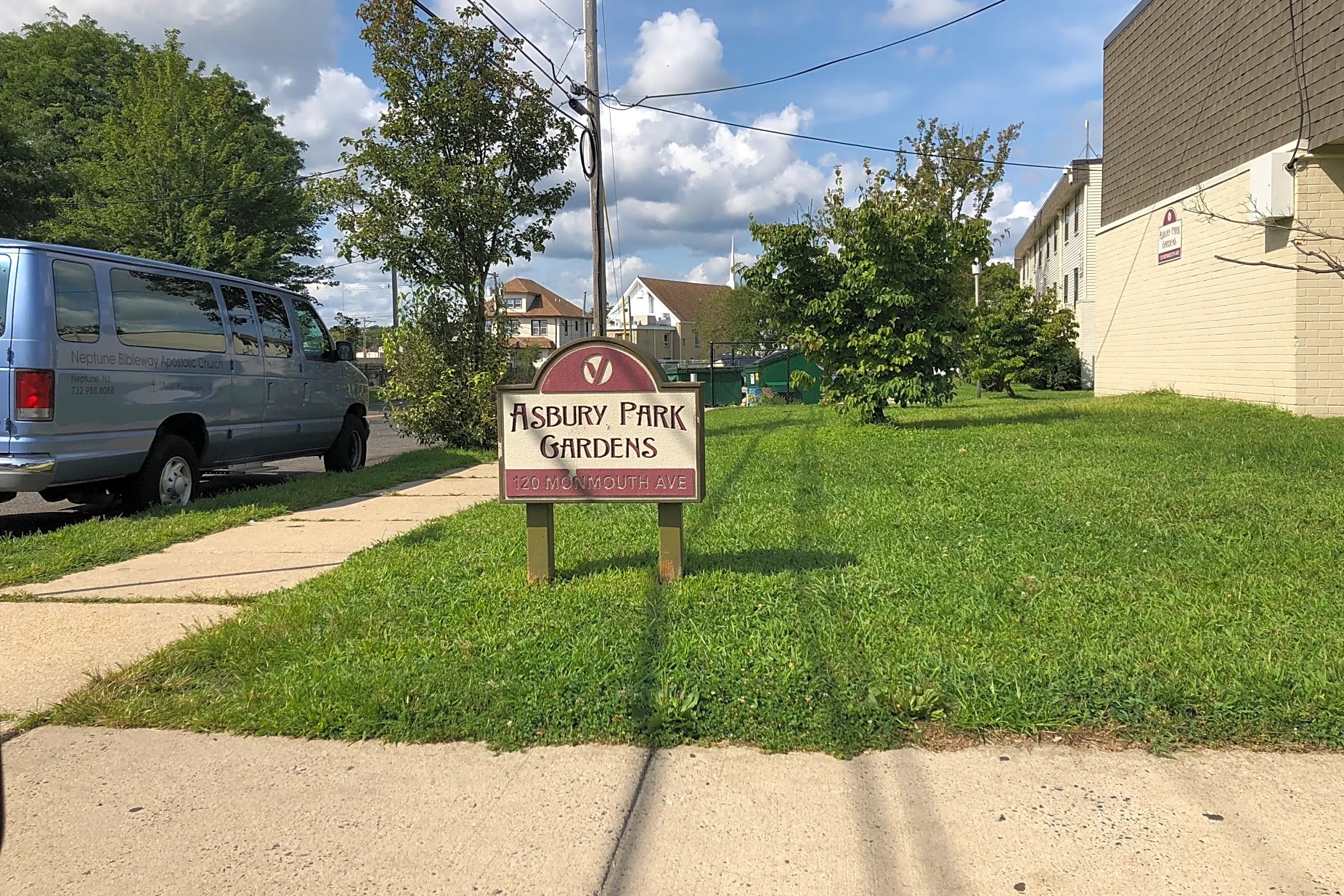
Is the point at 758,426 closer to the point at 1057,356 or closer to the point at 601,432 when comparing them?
the point at 601,432

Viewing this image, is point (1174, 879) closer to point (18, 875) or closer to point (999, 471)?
point (18, 875)

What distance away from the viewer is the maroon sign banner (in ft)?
17.0

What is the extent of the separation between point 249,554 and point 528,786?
4.23m

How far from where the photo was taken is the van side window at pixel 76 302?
7.14m

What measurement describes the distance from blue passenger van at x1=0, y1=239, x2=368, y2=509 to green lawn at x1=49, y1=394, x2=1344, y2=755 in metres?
2.69

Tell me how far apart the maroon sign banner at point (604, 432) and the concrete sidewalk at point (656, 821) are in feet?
6.06

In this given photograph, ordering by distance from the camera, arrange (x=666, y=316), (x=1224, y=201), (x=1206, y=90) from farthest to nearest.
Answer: (x=666, y=316), (x=1206, y=90), (x=1224, y=201)

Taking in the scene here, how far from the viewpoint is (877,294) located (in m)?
13.5

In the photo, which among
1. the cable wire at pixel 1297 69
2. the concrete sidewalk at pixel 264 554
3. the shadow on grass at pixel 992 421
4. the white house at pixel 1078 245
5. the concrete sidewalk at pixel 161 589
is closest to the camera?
the concrete sidewalk at pixel 161 589

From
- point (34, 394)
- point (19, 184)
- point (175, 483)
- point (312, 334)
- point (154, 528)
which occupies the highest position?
point (19, 184)

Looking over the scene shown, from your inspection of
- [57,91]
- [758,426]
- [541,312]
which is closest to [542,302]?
[541,312]

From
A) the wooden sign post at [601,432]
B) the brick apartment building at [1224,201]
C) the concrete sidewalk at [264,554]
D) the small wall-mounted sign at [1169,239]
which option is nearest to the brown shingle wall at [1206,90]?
the brick apartment building at [1224,201]

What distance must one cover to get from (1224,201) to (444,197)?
12038 millimetres

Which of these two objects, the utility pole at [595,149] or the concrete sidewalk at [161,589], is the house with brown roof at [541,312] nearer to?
the utility pole at [595,149]
